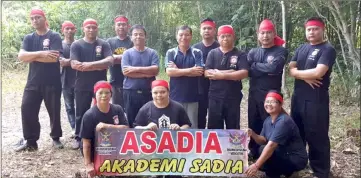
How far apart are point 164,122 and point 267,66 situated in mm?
1100

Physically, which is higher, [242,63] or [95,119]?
[242,63]

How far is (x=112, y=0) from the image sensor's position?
261 centimetres

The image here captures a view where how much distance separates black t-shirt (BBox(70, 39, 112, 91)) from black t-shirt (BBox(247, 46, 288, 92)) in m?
1.56

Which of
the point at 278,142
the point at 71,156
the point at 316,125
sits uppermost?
the point at 316,125

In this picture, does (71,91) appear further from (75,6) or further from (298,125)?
(298,125)

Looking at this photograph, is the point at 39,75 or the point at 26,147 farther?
the point at 26,147

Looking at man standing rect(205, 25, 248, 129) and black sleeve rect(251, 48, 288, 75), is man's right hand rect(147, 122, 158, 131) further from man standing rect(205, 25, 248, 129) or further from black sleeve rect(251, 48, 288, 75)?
black sleeve rect(251, 48, 288, 75)

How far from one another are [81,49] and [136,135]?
4.26ft

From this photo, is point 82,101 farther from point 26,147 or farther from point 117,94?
point 26,147

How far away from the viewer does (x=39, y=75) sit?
4023 mm

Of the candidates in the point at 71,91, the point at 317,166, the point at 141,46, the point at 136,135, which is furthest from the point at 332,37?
the point at 71,91

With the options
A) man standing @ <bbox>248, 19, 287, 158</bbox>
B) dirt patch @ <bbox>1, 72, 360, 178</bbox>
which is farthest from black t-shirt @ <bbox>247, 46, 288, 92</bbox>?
dirt patch @ <bbox>1, 72, 360, 178</bbox>

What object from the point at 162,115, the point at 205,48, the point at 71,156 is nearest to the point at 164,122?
the point at 162,115

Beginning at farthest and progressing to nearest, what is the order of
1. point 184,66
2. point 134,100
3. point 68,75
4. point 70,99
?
point 70,99, point 68,75, point 134,100, point 184,66
